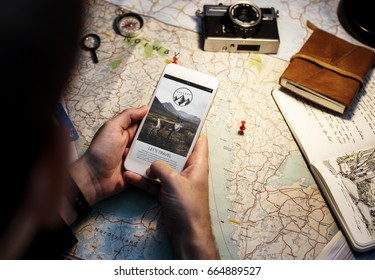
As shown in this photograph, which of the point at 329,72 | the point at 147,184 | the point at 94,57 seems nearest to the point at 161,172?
the point at 147,184

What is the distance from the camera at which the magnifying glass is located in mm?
1191

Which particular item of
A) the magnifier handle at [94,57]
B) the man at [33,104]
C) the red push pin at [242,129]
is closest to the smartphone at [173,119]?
the red push pin at [242,129]

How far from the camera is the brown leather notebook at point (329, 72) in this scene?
1.10 metres

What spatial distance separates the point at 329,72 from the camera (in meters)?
1.13

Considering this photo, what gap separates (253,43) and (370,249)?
0.65 metres

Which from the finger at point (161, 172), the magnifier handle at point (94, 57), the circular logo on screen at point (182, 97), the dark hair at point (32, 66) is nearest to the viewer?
the dark hair at point (32, 66)

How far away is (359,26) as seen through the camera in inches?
48.6

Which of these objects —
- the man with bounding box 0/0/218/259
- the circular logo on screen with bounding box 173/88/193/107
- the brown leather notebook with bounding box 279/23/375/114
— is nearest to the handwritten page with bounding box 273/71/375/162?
the brown leather notebook with bounding box 279/23/375/114

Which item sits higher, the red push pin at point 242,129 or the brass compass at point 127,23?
the brass compass at point 127,23

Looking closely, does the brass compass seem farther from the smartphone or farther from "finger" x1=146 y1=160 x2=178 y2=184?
"finger" x1=146 y1=160 x2=178 y2=184

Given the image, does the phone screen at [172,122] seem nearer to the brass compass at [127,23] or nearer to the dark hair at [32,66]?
the brass compass at [127,23]

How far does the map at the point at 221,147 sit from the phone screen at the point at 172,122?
68 millimetres

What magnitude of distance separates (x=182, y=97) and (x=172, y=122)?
8 centimetres
